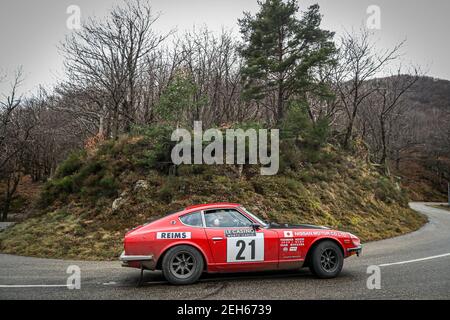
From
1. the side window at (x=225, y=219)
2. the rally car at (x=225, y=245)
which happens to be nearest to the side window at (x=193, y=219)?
the rally car at (x=225, y=245)

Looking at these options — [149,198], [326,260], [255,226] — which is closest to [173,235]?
[255,226]

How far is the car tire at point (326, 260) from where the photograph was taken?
634 cm

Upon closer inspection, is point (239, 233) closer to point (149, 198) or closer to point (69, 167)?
point (149, 198)

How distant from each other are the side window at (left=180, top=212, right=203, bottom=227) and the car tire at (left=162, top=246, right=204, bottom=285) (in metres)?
0.46

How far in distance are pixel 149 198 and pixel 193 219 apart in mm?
7623

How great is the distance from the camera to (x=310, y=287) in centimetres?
576

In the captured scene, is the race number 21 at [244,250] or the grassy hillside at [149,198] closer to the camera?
the race number 21 at [244,250]

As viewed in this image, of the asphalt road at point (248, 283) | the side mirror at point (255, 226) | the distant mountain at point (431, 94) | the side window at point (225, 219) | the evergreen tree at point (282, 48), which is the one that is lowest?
the asphalt road at point (248, 283)

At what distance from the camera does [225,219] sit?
21.4 feet

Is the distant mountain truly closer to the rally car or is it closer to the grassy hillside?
the grassy hillside

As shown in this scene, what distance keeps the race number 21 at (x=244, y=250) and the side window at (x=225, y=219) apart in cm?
31

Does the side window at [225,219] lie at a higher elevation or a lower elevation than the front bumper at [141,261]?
higher

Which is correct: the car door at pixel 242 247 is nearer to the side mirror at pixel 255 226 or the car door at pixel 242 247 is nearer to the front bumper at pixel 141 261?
the side mirror at pixel 255 226

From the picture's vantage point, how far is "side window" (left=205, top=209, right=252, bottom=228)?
6.44 m
